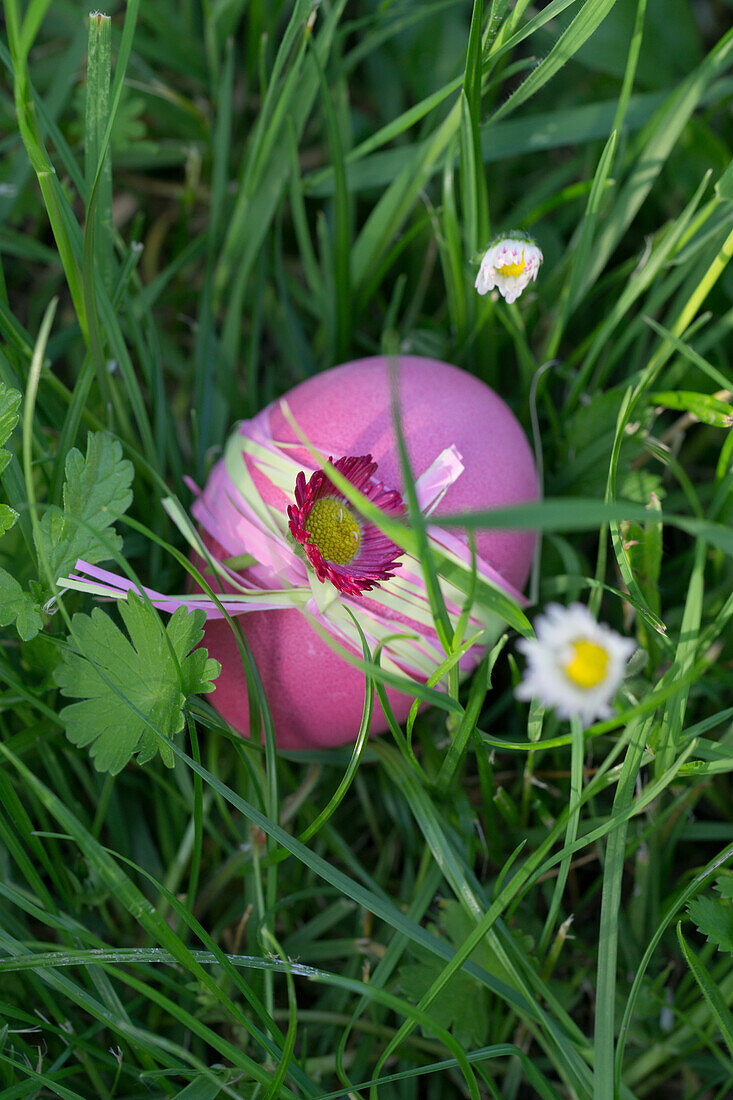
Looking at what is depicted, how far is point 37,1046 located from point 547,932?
2.17ft

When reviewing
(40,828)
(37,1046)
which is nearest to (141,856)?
(40,828)

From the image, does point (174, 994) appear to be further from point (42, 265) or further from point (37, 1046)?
point (42, 265)

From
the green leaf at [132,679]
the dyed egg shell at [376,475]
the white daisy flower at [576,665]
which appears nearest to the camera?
the white daisy flower at [576,665]

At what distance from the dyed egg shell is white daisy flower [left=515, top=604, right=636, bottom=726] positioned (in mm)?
439

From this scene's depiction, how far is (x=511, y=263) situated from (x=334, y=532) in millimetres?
385

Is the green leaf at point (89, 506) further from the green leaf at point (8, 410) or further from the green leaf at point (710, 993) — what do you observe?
the green leaf at point (710, 993)

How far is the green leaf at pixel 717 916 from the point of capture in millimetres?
963

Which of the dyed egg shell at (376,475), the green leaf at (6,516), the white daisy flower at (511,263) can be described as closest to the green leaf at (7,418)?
→ the green leaf at (6,516)

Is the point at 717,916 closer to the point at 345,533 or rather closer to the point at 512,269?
the point at 345,533

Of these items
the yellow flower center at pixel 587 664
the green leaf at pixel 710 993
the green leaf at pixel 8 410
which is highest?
the yellow flower center at pixel 587 664

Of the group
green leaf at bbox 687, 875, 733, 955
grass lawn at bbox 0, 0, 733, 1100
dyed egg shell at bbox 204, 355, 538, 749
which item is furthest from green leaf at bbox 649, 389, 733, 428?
green leaf at bbox 687, 875, 733, 955

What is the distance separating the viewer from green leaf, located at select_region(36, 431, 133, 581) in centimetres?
95

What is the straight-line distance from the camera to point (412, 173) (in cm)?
129

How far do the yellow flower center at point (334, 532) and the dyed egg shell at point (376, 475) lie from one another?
0.25ft
